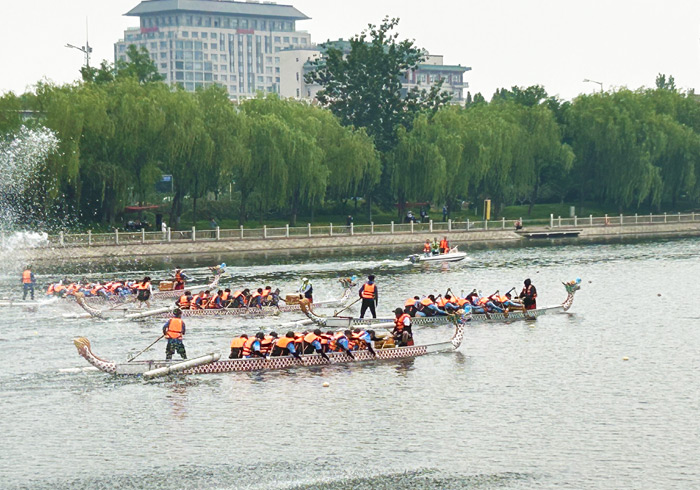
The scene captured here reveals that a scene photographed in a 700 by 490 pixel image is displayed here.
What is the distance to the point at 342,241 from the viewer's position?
88750 mm

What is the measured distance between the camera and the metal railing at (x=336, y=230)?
76250 mm

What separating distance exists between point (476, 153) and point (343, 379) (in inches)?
2633

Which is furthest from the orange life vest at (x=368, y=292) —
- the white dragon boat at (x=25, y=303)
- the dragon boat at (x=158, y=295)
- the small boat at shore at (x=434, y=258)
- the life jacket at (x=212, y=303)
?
the small boat at shore at (x=434, y=258)

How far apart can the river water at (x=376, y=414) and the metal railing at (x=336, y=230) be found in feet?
86.6

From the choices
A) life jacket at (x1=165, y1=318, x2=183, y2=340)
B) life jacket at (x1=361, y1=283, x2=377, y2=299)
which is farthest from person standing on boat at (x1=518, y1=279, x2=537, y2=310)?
life jacket at (x1=165, y1=318, x2=183, y2=340)

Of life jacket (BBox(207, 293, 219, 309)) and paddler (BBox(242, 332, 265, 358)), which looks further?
life jacket (BBox(207, 293, 219, 309))

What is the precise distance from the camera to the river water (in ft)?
87.3

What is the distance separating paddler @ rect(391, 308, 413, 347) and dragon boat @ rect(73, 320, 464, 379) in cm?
31

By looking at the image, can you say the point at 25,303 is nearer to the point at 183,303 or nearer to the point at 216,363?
the point at 183,303

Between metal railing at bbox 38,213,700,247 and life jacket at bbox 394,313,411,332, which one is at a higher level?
metal railing at bbox 38,213,700,247

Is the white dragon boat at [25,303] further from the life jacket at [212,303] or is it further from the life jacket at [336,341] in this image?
the life jacket at [336,341]

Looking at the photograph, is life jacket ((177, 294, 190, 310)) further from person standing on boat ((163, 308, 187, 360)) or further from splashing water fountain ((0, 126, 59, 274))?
splashing water fountain ((0, 126, 59, 274))

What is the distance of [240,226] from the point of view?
88.8 m

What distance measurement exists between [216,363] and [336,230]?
175 ft
